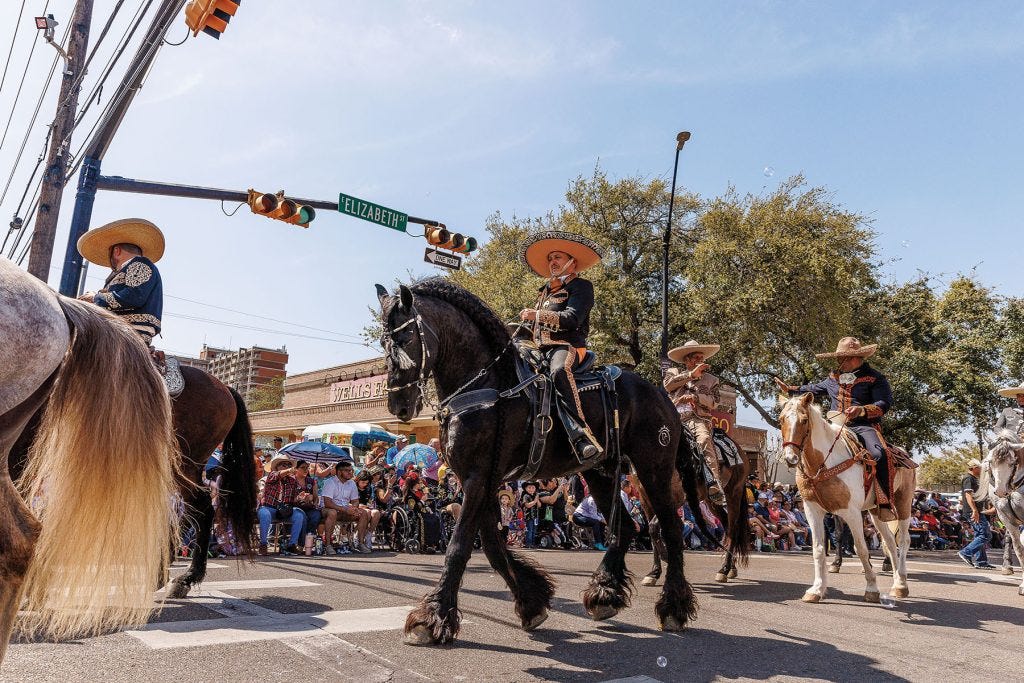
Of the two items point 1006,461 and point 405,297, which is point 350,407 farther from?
point 405,297

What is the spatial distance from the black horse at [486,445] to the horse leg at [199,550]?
95.0 inches

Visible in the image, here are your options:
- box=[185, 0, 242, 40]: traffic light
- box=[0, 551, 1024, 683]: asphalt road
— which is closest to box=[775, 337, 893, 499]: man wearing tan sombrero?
box=[0, 551, 1024, 683]: asphalt road

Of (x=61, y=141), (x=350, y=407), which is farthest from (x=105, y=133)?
(x=350, y=407)

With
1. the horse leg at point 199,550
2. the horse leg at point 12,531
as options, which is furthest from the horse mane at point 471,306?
the horse leg at point 12,531

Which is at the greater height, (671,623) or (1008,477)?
(1008,477)

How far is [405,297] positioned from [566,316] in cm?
165

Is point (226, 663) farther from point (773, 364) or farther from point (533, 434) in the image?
point (773, 364)

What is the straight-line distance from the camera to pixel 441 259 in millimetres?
14281

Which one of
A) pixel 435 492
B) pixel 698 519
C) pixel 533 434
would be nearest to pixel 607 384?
pixel 533 434

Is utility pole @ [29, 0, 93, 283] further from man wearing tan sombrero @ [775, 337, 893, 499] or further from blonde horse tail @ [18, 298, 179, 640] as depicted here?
man wearing tan sombrero @ [775, 337, 893, 499]

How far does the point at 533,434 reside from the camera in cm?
508

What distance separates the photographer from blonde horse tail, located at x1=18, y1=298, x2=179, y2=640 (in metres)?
2.58

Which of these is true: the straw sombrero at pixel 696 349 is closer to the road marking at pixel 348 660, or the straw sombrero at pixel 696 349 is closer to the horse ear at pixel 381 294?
the horse ear at pixel 381 294

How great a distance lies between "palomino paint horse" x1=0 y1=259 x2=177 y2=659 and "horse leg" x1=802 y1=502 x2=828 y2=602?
6617 millimetres
